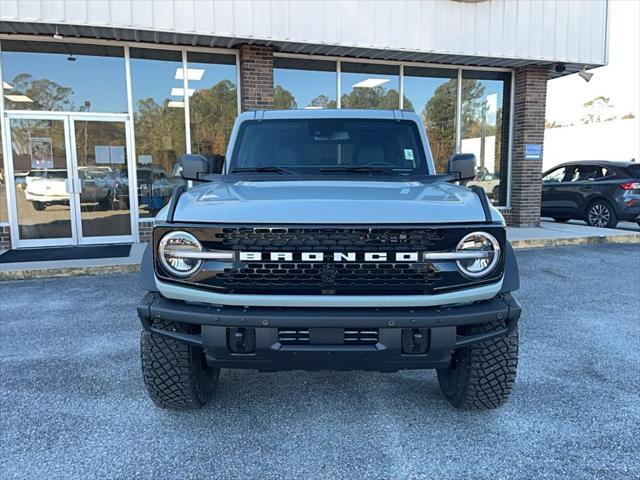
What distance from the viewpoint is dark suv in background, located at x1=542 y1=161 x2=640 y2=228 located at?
37.6 feet

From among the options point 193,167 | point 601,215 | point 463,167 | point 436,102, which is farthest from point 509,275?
point 601,215

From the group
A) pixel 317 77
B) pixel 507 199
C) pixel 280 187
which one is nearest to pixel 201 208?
pixel 280 187

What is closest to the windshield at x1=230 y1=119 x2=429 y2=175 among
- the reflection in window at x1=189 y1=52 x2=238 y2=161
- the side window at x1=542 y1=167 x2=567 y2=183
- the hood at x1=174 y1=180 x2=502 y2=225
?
the hood at x1=174 y1=180 x2=502 y2=225

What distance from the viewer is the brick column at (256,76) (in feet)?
30.8

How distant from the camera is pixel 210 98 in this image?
32.4ft

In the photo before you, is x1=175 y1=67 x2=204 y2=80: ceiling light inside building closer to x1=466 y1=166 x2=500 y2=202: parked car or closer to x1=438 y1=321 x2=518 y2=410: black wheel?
x1=466 y1=166 x2=500 y2=202: parked car

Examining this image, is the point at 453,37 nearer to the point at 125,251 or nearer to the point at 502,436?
the point at 125,251

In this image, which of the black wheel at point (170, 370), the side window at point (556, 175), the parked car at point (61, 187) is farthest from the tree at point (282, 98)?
the black wheel at point (170, 370)

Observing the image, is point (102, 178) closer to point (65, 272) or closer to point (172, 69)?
point (172, 69)

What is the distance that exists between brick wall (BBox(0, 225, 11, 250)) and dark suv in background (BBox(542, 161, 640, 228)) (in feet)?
41.4

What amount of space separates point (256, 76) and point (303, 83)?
1.39 metres

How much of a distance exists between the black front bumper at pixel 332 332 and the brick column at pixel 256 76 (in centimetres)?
771

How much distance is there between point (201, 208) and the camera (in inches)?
102

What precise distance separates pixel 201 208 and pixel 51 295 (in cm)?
461
